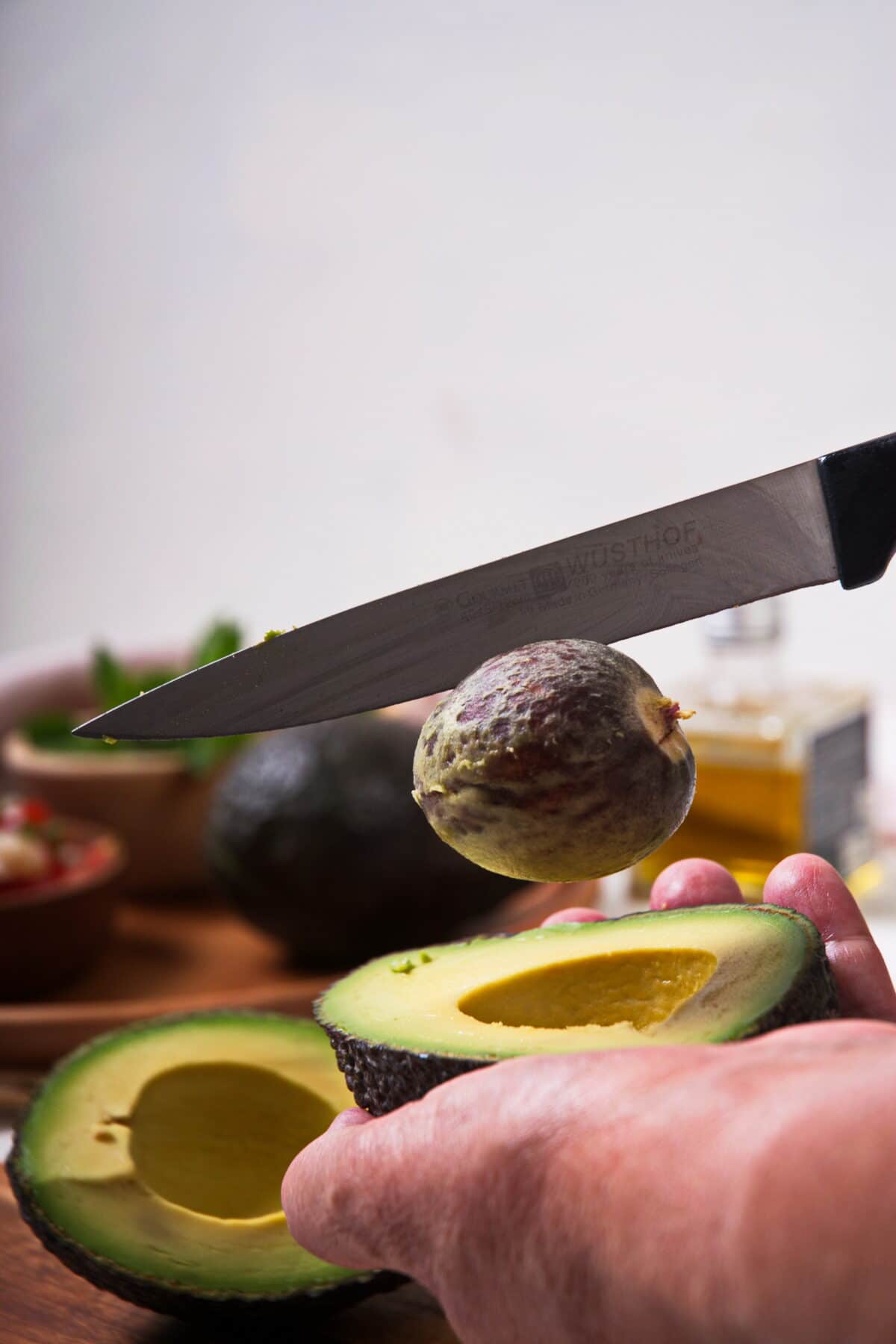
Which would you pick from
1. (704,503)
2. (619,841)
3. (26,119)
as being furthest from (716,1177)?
(26,119)

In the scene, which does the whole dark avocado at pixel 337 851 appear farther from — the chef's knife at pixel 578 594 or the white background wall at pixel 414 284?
the white background wall at pixel 414 284

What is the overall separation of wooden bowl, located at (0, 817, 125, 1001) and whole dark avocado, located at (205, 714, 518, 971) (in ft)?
0.40

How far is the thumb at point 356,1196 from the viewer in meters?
0.64

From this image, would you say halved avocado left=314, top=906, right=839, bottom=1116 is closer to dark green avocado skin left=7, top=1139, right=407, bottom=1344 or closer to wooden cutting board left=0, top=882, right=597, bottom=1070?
dark green avocado skin left=7, top=1139, right=407, bottom=1344

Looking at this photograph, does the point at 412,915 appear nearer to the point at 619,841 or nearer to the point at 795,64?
the point at 619,841

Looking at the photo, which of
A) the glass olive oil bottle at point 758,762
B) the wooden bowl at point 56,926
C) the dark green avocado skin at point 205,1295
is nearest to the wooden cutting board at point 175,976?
the wooden bowl at point 56,926

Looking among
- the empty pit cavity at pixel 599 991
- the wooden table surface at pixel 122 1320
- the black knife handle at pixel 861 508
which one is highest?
the black knife handle at pixel 861 508

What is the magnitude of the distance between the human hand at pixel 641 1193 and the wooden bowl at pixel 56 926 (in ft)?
2.60

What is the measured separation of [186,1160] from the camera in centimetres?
95

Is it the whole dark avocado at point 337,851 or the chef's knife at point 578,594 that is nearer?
the chef's knife at point 578,594

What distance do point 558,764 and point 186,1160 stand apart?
1.49ft

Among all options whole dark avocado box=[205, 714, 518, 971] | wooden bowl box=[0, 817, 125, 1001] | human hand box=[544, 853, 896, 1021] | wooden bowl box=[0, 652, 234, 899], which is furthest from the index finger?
wooden bowl box=[0, 652, 234, 899]

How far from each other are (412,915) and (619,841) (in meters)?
0.85

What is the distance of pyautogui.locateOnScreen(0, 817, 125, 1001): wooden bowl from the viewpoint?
1.42 meters
